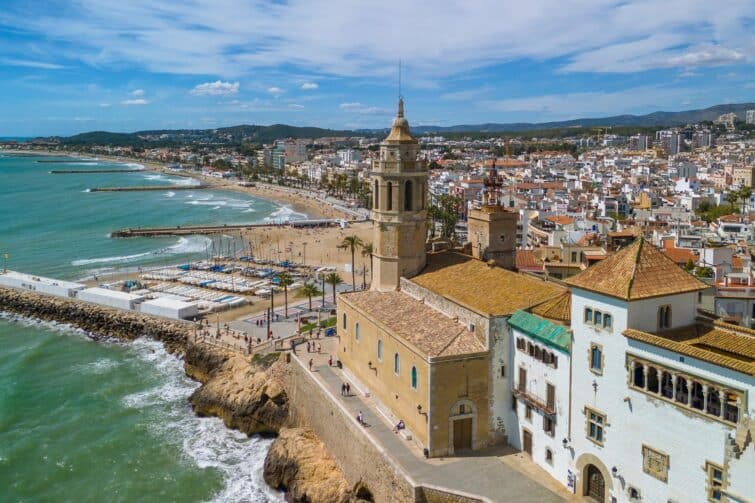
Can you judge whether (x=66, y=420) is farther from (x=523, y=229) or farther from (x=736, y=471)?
(x=523, y=229)

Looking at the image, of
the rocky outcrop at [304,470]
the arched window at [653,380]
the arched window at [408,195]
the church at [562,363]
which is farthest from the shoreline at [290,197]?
the arched window at [653,380]

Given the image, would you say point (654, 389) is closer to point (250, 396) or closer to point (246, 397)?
point (250, 396)

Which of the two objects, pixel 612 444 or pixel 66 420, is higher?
pixel 612 444

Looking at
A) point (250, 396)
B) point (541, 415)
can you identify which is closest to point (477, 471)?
point (541, 415)

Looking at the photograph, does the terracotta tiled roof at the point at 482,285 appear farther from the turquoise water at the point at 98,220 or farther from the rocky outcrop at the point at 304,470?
the turquoise water at the point at 98,220

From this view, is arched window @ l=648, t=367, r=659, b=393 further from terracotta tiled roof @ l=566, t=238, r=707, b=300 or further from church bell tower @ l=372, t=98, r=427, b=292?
church bell tower @ l=372, t=98, r=427, b=292

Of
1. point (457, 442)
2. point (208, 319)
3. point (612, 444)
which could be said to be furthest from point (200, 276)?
point (612, 444)
